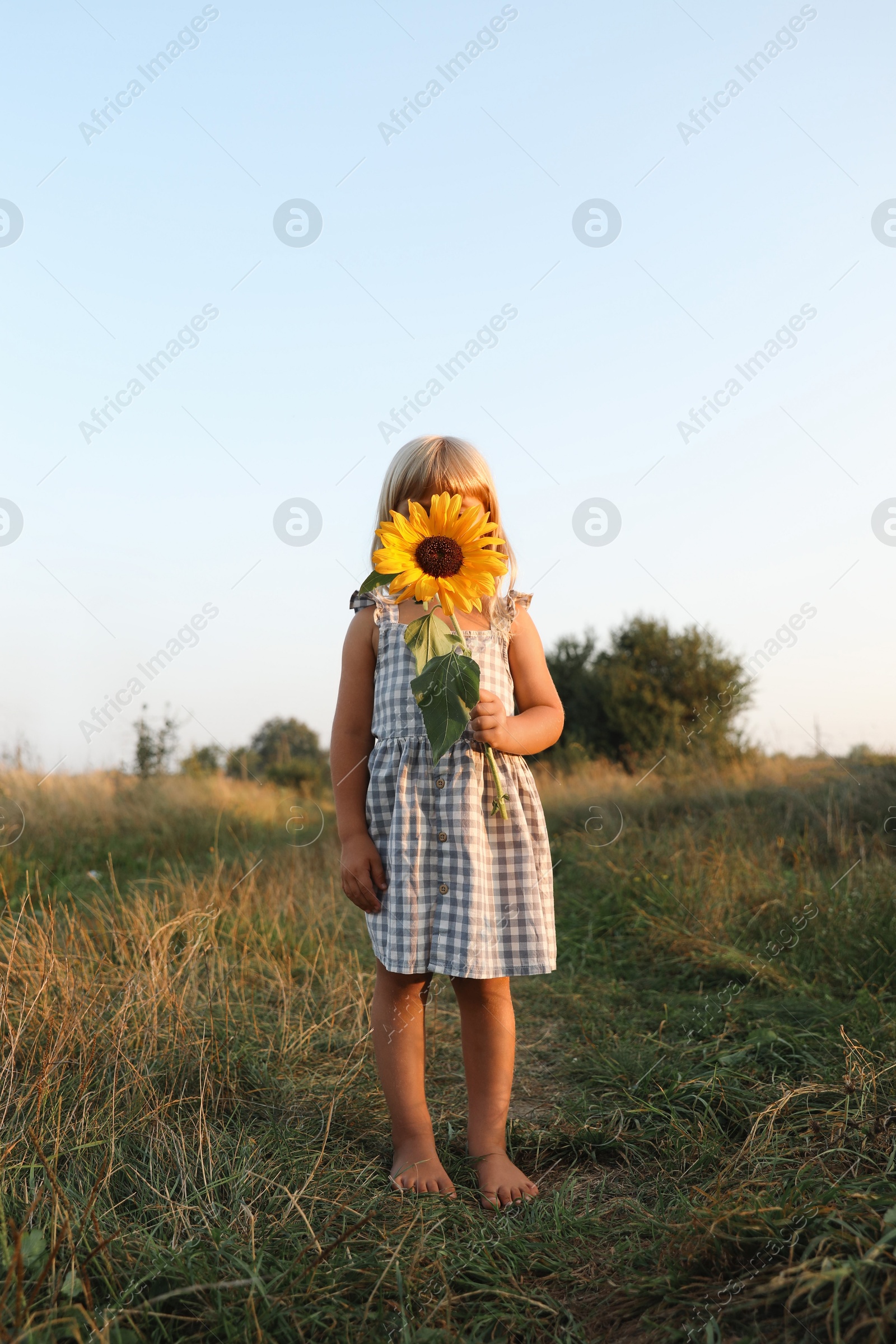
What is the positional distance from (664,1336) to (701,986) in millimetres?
2505

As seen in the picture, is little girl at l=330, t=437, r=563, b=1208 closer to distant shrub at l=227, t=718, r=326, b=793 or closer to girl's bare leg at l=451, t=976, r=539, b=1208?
girl's bare leg at l=451, t=976, r=539, b=1208

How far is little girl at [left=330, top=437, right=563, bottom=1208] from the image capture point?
2.13 meters

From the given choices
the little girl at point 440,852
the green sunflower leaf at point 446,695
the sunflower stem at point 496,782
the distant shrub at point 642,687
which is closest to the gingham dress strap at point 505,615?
the little girl at point 440,852

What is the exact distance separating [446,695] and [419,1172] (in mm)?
1100

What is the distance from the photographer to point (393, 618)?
241 centimetres

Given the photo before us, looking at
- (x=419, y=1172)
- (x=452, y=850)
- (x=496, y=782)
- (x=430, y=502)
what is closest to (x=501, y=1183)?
(x=419, y=1172)

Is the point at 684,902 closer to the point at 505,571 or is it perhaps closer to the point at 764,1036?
the point at 764,1036

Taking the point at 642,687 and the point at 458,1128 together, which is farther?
the point at 642,687

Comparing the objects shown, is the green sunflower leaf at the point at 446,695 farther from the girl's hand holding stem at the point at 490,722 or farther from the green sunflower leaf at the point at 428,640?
the girl's hand holding stem at the point at 490,722

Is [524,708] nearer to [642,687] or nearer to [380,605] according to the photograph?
[380,605]

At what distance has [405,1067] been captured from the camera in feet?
7.17

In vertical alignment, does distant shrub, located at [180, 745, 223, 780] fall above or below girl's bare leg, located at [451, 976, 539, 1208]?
above

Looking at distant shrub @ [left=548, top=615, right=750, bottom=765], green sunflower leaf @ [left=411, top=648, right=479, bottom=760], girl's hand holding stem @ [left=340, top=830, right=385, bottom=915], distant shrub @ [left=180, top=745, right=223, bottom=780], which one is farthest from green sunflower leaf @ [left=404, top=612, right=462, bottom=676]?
distant shrub @ [left=548, top=615, right=750, bottom=765]

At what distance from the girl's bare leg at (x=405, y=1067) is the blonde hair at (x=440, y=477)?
1.00 meters
